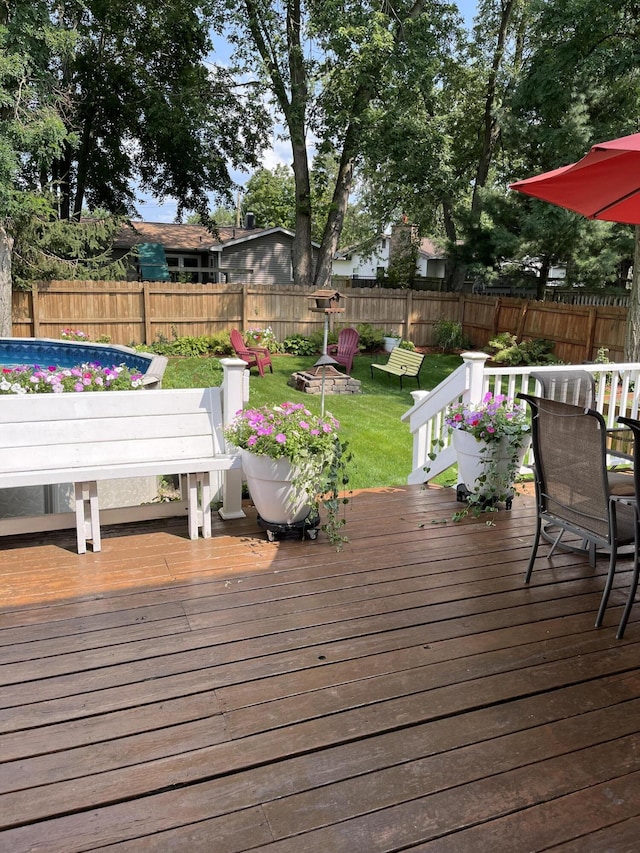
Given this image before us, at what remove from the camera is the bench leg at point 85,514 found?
10.6 feet

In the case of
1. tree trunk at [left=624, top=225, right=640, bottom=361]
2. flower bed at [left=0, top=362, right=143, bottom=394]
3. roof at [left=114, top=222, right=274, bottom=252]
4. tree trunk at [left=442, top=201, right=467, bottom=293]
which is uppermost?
roof at [left=114, top=222, right=274, bottom=252]

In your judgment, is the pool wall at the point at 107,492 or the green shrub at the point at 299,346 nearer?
the pool wall at the point at 107,492

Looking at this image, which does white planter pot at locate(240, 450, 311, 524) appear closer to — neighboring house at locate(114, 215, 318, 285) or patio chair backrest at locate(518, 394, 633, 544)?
patio chair backrest at locate(518, 394, 633, 544)

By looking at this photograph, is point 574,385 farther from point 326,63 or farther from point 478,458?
point 326,63

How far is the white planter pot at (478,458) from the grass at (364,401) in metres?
1.36

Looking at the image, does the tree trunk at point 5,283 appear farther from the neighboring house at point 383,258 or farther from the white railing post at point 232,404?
the neighboring house at point 383,258

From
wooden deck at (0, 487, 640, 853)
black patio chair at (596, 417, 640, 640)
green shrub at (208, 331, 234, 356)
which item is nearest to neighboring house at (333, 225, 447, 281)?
green shrub at (208, 331, 234, 356)

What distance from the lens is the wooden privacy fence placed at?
12.2 meters

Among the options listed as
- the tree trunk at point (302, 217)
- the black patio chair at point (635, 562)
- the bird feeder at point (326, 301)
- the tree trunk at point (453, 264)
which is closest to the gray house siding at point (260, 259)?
the tree trunk at point (302, 217)

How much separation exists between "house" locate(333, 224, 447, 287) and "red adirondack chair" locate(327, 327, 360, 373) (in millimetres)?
6035

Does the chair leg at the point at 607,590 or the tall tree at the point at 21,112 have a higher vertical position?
the tall tree at the point at 21,112

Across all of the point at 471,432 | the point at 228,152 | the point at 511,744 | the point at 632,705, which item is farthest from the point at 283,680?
the point at 228,152

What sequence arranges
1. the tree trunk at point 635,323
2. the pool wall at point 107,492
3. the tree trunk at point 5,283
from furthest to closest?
1. the tree trunk at point 5,283
2. the tree trunk at point 635,323
3. the pool wall at point 107,492

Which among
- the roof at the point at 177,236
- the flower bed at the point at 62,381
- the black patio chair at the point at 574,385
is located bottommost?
the flower bed at the point at 62,381
